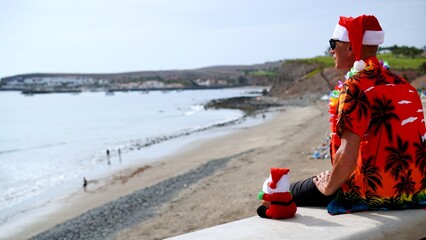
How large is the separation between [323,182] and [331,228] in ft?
1.43

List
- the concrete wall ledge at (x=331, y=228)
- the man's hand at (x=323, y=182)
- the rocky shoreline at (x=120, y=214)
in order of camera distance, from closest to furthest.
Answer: the concrete wall ledge at (x=331, y=228) < the man's hand at (x=323, y=182) < the rocky shoreline at (x=120, y=214)

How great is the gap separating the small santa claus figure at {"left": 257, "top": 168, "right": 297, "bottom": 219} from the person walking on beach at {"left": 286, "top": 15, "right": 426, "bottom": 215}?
26 cm

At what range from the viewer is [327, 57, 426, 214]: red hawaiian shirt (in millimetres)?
3027

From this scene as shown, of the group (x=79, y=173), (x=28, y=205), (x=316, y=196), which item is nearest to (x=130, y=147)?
(x=79, y=173)

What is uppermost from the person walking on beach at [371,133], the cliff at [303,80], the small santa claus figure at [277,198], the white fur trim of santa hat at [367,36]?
the white fur trim of santa hat at [367,36]

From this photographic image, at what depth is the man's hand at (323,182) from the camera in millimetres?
3333

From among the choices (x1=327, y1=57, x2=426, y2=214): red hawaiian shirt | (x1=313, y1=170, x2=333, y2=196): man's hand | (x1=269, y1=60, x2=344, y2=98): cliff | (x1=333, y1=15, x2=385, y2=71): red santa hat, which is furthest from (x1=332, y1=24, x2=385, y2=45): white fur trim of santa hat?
(x1=269, y1=60, x2=344, y2=98): cliff

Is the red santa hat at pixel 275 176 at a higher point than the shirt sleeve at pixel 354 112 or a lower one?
lower

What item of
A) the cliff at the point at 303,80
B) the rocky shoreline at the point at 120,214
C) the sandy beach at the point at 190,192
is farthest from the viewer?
the cliff at the point at 303,80

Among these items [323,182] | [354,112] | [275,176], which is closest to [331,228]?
[323,182]

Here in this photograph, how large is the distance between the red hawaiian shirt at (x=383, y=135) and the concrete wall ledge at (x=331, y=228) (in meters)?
0.13

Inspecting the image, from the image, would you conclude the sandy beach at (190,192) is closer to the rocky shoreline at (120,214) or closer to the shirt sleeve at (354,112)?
the rocky shoreline at (120,214)

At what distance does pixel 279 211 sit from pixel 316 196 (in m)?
0.38

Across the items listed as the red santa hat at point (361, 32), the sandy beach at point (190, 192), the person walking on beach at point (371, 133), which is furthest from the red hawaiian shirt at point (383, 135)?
the sandy beach at point (190, 192)
